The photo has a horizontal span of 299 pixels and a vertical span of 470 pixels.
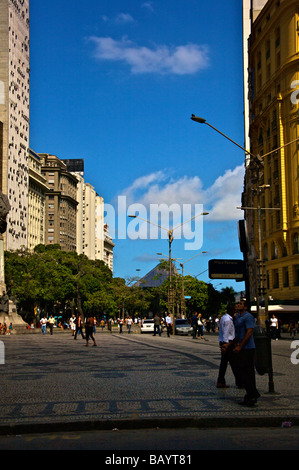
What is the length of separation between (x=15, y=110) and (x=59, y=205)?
44.5 meters

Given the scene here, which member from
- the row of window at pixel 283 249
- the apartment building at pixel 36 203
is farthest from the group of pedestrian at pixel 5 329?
the apartment building at pixel 36 203

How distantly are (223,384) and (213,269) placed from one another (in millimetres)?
41267

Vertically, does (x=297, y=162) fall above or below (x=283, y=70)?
below

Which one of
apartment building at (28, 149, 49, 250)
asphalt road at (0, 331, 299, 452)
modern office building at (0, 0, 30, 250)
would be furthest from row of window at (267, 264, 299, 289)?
apartment building at (28, 149, 49, 250)

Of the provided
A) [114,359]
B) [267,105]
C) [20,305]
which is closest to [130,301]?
[20,305]

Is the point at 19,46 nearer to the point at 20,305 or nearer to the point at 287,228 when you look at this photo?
the point at 20,305

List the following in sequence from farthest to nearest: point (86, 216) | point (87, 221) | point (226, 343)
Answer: point (87, 221) → point (86, 216) → point (226, 343)

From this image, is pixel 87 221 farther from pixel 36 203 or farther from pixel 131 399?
pixel 131 399

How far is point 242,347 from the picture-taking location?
10008mm

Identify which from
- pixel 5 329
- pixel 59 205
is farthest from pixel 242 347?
pixel 59 205

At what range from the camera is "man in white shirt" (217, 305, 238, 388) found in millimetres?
11672

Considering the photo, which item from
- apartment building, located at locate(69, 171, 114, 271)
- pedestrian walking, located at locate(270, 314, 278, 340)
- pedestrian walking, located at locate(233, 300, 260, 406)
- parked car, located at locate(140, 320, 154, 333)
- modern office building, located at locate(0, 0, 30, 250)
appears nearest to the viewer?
pedestrian walking, located at locate(233, 300, 260, 406)

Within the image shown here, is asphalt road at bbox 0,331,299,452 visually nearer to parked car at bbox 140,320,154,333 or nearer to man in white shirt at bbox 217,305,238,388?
man in white shirt at bbox 217,305,238,388
